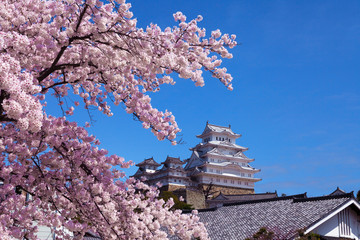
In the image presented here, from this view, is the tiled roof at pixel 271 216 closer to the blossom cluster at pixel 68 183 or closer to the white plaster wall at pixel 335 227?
the white plaster wall at pixel 335 227

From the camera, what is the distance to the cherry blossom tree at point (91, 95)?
20.2 feet

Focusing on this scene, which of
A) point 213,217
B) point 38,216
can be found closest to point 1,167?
point 38,216

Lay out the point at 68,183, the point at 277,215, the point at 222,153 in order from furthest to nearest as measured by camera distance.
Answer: the point at 222,153 < the point at 277,215 < the point at 68,183

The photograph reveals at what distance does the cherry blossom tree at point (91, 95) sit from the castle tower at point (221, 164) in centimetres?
5840

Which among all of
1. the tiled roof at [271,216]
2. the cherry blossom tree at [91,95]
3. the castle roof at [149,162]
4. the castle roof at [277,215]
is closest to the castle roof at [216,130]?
the castle roof at [149,162]

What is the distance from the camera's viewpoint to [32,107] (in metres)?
Result: 4.62

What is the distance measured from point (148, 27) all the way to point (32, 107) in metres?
2.40

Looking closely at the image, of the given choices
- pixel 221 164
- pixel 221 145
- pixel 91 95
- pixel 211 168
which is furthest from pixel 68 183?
pixel 221 145

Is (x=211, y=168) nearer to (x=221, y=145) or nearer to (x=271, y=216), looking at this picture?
(x=221, y=145)

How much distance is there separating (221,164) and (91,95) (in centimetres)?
6168

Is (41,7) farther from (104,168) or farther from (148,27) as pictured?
(104,168)

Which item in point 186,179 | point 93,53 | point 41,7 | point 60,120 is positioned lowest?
point 60,120

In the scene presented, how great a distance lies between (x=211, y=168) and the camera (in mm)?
68250

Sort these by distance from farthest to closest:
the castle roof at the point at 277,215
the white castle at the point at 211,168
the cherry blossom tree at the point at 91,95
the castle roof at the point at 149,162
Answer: the castle roof at the point at 149,162 → the white castle at the point at 211,168 → the castle roof at the point at 277,215 → the cherry blossom tree at the point at 91,95
